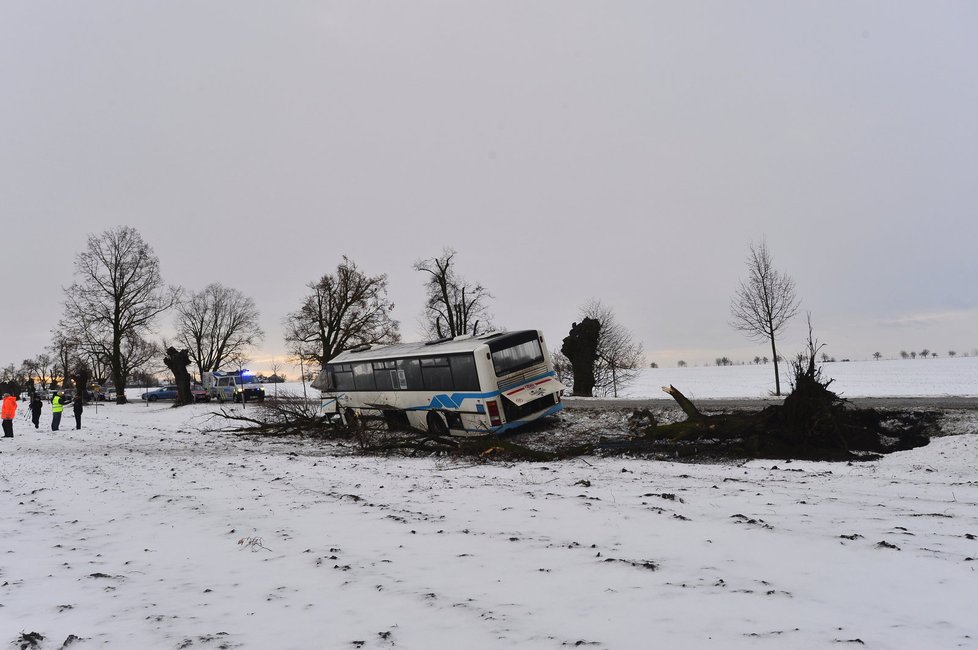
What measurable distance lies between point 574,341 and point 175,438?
20786 millimetres

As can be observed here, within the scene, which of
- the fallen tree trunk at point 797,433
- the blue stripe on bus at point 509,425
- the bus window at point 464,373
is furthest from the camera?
the bus window at point 464,373

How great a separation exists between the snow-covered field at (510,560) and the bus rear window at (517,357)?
6.40 m

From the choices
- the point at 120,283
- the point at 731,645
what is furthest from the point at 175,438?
the point at 120,283

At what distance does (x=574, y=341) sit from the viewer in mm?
31922

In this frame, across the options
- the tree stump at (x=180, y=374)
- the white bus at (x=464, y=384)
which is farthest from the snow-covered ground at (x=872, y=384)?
the tree stump at (x=180, y=374)

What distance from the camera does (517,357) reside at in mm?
16062

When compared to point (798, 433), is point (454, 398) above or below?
above

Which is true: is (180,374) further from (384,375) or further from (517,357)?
(517,357)

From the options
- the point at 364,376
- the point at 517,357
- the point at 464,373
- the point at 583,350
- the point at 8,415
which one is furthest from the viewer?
the point at 583,350

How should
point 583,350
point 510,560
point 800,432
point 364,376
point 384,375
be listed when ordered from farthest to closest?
point 583,350 < point 364,376 < point 384,375 < point 800,432 < point 510,560

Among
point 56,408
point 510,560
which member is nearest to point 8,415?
point 56,408

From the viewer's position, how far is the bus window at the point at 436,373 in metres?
16.3

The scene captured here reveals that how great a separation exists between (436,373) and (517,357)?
2596 millimetres

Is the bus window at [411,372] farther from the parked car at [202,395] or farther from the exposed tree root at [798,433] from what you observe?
the parked car at [202,395]
